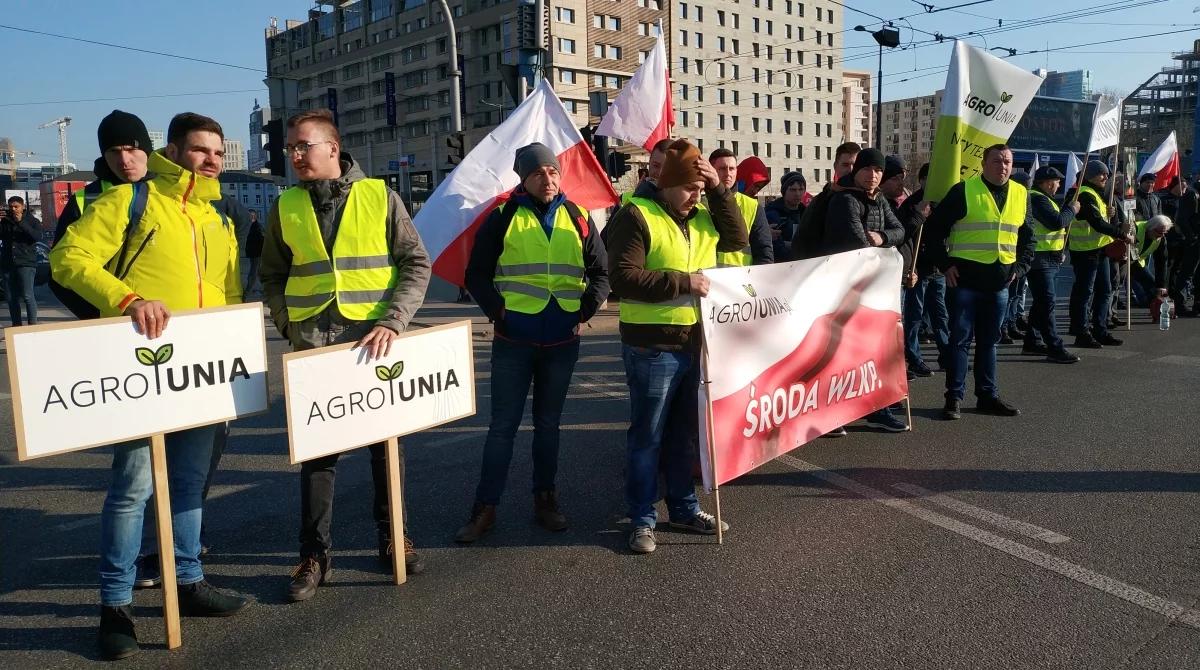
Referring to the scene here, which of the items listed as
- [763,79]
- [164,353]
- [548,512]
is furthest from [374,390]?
[763,79]

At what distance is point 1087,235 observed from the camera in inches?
386

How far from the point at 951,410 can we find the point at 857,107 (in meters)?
124

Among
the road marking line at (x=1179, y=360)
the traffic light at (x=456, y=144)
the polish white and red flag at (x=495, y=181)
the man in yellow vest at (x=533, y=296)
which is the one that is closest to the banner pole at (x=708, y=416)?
Result: the man in yellow vest at (x=533, y=296)

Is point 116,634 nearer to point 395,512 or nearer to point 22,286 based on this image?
point 395,512

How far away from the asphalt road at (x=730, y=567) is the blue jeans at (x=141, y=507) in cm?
25

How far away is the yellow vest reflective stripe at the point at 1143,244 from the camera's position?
11.9m

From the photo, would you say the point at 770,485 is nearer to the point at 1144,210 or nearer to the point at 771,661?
the point at 771,661

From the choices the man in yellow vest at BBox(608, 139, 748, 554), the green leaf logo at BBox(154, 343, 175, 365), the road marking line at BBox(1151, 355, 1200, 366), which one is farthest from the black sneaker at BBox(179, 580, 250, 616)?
the road marking line at BBox(1151, 355, 1200, 366)

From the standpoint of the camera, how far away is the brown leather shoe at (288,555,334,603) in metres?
3.63

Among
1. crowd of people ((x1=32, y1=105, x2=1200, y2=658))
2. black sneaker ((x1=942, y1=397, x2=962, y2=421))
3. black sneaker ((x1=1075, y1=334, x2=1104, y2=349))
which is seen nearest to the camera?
crowd of people ((x1=32, y1=105, x2=1200, y2=658))

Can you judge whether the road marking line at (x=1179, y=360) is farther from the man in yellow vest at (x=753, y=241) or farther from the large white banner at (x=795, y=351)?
the man in yellow vest at (x=753, y=241)

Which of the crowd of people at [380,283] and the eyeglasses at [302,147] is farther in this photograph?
the eyeglasses at [302,147]

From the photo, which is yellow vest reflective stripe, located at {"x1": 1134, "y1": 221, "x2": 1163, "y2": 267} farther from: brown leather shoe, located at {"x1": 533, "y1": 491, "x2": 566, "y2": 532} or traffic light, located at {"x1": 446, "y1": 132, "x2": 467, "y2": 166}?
brown leather shoe, located at {"x1": 533, "y1": 491, "x2": 566, "y2": 532}

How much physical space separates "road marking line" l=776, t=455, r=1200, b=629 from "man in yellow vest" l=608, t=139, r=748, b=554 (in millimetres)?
1127
